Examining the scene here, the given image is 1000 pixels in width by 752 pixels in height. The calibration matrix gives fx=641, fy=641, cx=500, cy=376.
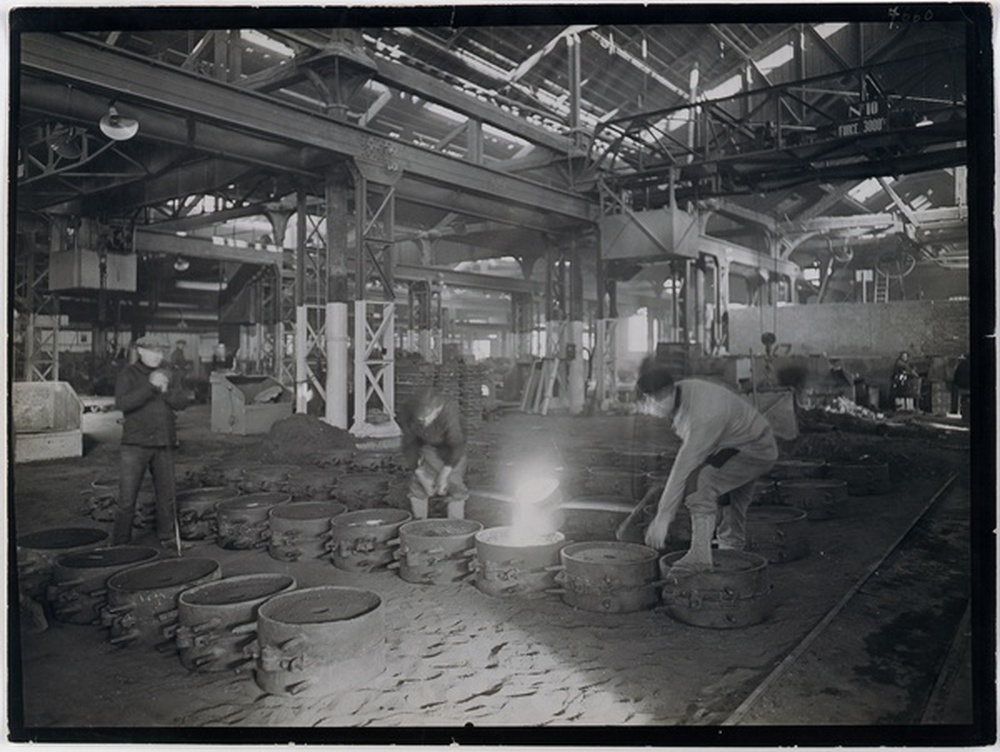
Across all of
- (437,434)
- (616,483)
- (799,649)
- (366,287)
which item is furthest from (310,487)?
(799,649)

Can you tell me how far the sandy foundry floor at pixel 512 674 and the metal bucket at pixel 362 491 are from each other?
1497 mm

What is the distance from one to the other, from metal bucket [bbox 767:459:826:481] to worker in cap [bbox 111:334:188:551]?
18.9 ft

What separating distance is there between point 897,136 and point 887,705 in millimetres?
7169

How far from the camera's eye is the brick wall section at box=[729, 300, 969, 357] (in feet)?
16.0

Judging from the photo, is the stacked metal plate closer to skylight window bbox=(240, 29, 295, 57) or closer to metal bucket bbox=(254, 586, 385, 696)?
skylight window bbox=(240, 29, 295, 57)

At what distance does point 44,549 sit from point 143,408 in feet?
3.96

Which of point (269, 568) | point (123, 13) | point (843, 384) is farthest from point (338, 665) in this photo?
point (843, 384)

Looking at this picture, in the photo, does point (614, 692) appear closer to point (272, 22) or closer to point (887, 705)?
point (887, 705)

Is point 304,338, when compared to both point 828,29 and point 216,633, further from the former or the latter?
point 828,29

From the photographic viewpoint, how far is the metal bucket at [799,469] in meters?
6.77

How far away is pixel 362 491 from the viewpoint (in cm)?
607

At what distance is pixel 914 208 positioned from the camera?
738 cm

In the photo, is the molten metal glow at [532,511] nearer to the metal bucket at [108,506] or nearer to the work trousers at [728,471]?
the work trousers at [728,471]

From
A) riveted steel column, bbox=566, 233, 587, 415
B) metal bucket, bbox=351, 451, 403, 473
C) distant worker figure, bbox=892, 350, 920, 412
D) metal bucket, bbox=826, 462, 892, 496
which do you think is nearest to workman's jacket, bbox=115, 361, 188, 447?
metal bucket, bbox=351, 451, 403, 473
